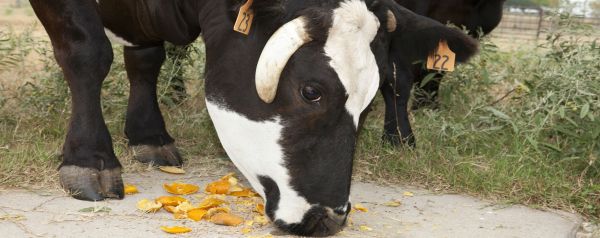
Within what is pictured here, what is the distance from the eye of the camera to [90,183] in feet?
12.0

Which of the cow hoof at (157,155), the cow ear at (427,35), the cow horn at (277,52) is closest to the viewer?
the cow horn at (277,52)

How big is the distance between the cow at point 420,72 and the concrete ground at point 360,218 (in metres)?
0.69

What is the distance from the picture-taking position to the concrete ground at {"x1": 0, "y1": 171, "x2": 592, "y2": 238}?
128 inches

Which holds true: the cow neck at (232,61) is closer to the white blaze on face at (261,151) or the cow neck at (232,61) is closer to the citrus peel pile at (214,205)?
the white blaze on face at (261,151)

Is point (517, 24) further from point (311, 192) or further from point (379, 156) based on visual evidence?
point (311, 192)

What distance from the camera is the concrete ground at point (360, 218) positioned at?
325 centimetres

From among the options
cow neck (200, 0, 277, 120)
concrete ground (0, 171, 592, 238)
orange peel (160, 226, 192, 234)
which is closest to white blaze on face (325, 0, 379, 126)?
cow neck (200, 0, 277, 120)

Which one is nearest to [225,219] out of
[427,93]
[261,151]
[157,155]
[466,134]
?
[261,151]

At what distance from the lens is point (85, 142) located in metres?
3.71

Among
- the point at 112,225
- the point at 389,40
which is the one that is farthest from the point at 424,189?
the point at 112,225

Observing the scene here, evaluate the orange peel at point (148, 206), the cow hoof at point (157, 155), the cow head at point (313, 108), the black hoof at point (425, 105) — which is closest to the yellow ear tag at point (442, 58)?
the cow head at point (313, 108)

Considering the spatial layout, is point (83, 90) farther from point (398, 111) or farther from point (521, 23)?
point (521, 23)

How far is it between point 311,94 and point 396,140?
2.04 meters

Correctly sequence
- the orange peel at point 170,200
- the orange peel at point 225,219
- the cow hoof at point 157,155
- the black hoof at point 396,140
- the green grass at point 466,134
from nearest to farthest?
the orange peel at point 225,219 < the orange peel at point 170,200 < the green grass at point 466,134 < the cow hoof at point 157,155 < the black hoof at point 396,140
